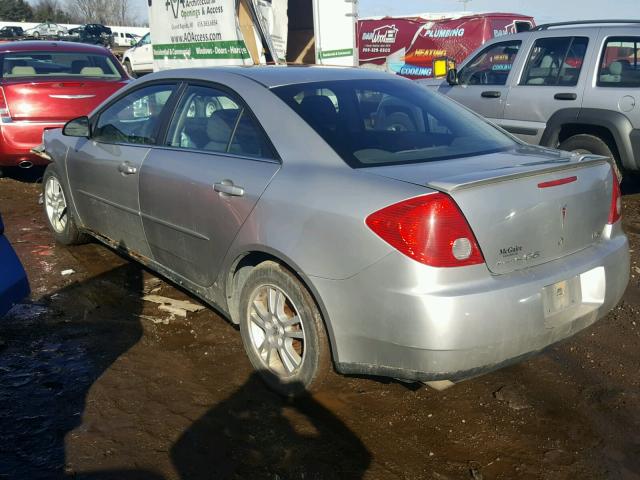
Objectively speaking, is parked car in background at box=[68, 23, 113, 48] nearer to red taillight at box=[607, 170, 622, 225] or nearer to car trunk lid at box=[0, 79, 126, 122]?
car trunk lid at box=[0, 79, 126, 122]

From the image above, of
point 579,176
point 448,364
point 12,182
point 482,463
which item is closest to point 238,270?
point 448,364

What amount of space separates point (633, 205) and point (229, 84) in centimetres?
535

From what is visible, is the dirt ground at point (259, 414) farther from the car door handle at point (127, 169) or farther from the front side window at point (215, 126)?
the front side window at point (215, 126)

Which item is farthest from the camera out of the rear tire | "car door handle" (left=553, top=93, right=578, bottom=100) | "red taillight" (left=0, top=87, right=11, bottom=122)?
"red taillight" (left=0, top=87, right=11, bottom=122)

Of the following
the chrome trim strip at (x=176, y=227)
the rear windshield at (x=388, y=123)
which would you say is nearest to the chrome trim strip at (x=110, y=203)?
the chrome trim strip at (x=176, y=227)

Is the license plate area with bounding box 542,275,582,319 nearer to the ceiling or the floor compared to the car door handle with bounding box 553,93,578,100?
nearer to the floor

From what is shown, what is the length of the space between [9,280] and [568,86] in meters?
6.02

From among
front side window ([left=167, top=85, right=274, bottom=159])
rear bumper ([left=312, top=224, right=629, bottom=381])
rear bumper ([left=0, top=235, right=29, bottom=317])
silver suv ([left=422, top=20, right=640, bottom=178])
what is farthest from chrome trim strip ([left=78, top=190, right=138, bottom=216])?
silver suv ([left=422, top=20, right=640, bottom=178])

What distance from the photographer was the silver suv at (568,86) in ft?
21.1

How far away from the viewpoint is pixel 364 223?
2578mm

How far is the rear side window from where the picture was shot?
6.49m

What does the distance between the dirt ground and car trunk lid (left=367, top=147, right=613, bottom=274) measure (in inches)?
21.8

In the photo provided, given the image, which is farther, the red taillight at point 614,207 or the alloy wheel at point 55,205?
the alloy wheel at point 55,205

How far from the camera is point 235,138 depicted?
3420mm
